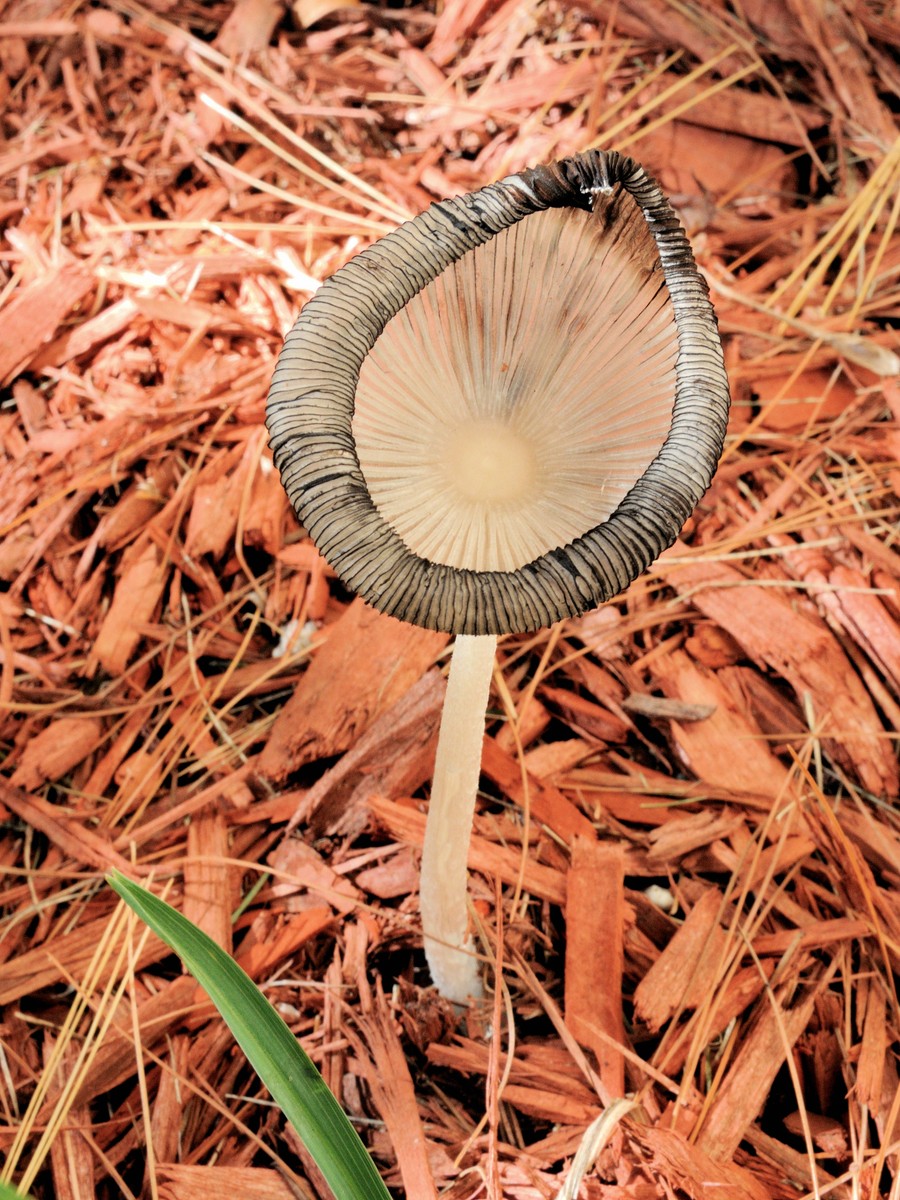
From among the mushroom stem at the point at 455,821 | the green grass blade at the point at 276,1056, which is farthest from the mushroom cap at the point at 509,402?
the green grass blade at the point at 276,1056

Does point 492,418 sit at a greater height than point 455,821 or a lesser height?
greater

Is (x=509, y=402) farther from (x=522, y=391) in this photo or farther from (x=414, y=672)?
(x=414, y=672)

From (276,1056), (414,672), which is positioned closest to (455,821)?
(276,1056)

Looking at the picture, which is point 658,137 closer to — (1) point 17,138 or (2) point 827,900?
(1) point 17,138

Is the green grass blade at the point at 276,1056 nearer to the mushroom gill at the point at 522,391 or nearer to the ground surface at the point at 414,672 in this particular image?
the ground surface at the point at 414,672

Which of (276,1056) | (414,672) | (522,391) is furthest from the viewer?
(414,672)

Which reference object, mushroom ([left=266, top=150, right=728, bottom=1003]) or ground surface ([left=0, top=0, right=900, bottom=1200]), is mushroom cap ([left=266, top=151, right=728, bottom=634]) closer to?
mushroom ([left=266, top=150, right=728, bottom=1003])

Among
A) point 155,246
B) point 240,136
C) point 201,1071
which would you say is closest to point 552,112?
point 240,136
